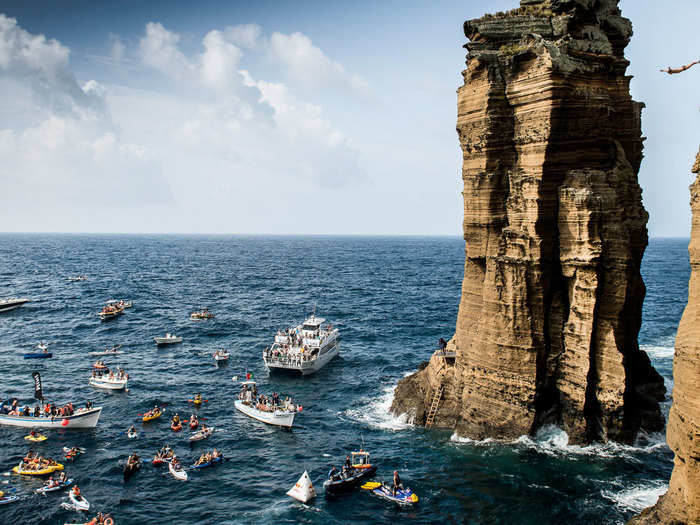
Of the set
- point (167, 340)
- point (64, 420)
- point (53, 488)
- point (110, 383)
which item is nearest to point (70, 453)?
point (53, 488)

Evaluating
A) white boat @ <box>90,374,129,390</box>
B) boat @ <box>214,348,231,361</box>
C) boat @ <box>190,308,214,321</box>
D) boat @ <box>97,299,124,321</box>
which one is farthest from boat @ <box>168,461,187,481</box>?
boat @ <box>97,299,124,321</box>

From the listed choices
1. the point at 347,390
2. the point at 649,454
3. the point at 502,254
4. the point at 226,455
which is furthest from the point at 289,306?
the point at 649,454

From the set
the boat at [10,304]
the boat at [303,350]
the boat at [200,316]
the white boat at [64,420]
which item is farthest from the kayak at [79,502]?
the boat at [10,304]

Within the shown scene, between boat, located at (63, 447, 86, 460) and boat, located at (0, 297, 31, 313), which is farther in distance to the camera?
boat, located at (0, 297, 31, 313)

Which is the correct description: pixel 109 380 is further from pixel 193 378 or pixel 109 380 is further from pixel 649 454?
pixel 649 454

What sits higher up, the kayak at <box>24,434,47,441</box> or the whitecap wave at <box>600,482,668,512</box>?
the whitecap wave at <box>600,482,668,512</box>

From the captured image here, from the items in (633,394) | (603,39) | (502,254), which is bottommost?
(633,394)

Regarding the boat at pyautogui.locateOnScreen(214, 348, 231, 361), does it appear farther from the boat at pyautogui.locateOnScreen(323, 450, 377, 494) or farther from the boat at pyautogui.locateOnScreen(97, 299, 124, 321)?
the boat at pyautogui.locateOnScreen(97, 299, 124, 321)
